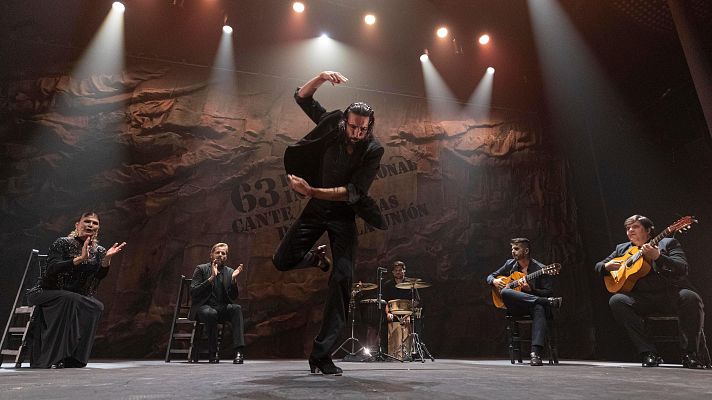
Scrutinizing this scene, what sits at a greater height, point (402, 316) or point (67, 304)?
point (402, 316)

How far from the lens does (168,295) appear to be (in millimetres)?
7320

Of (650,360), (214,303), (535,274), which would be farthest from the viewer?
(214,303)

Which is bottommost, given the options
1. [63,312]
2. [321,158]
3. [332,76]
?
[63,312]

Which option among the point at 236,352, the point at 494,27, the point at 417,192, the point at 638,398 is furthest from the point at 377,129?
the point at 638,398

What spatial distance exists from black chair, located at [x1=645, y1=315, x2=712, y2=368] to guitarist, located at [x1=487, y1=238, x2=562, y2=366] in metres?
0.95

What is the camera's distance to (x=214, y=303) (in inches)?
226

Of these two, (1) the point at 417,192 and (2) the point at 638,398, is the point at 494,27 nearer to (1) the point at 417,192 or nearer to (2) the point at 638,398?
(1) the point at 417,192

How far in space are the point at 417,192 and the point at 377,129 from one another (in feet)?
5.21

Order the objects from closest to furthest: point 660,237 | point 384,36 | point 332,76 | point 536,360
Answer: point 332,76, point 660,237, point 536,360, point 384,36

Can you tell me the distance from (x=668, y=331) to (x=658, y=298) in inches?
23.3

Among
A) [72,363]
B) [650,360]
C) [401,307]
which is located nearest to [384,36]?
[401,307]

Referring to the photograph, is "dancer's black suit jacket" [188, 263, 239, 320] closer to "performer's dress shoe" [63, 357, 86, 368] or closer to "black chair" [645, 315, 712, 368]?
"performer's dress shoe" [63, 357, 86, 368]

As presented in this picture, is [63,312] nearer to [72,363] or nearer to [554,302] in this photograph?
[72,363]

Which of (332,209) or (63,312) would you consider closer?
(332,209)
